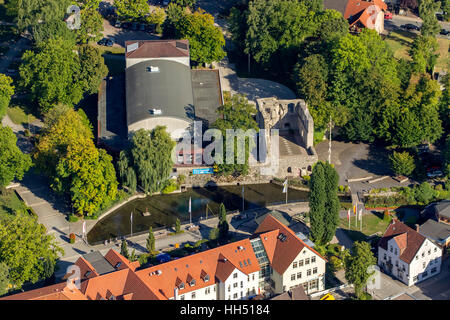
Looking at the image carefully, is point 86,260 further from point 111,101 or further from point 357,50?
point 357,50

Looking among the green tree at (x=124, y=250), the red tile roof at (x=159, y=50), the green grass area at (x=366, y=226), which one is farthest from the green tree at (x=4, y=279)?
the red tile roof at (x=159, y=50)

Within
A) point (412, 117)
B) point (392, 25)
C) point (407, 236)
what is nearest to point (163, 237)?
point (407, 236)

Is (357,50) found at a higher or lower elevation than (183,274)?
higher

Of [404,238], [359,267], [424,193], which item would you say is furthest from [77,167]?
[424,193]

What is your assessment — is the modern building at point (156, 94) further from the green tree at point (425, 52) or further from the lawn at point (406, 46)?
the green tree at point (425, 52)

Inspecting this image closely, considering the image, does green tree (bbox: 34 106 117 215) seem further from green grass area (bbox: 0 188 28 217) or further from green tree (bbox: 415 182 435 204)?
green tree (bbox: 415 182 435 204)
